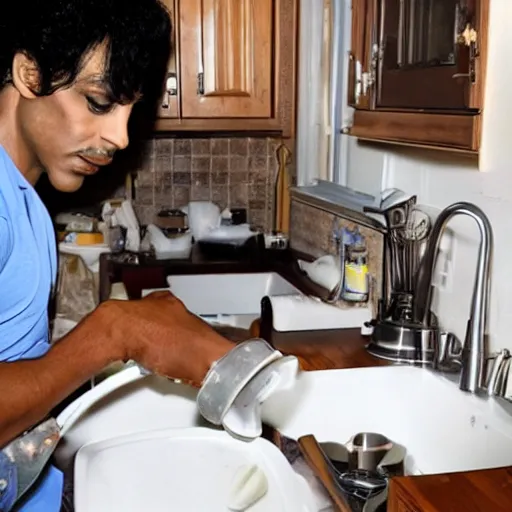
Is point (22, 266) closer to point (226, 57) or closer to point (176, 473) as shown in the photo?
point (176, 473)

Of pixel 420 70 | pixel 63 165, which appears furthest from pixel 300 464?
pixel 420 70

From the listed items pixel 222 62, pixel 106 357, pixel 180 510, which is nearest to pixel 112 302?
pixel 106 357

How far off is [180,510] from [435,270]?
2.66ft

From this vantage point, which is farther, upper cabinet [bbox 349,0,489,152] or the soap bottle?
the soap bottle

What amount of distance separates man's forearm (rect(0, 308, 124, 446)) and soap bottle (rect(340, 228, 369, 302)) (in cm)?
96

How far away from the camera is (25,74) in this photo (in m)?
0.94

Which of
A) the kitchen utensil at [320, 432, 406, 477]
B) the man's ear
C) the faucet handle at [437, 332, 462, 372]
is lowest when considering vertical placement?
the kitchen utensil at [320, 432, 406, 477]

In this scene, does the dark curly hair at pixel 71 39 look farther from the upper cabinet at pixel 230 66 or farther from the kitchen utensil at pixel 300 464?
the upper cabinet at pixel 230 66

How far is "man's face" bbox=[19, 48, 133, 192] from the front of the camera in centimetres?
95

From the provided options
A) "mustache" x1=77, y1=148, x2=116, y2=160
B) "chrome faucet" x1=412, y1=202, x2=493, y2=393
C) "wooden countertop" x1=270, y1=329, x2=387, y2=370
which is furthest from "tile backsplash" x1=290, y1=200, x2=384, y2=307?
"mustache" x1=77, y1=148, x2=116, y2=160

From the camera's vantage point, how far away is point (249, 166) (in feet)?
8.75

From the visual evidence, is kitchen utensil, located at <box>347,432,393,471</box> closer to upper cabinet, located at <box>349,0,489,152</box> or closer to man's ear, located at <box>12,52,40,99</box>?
upper cabinet, located at <box>349,0,489,152</box>

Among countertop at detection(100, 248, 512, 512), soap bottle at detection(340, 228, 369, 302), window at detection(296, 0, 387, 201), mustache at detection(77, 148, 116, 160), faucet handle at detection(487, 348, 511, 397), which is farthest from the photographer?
window at detection(296, 0, 387, 201)

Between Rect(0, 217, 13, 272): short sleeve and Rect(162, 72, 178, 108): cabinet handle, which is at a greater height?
Rect(162, 72, 178, 108): cabinet handle
